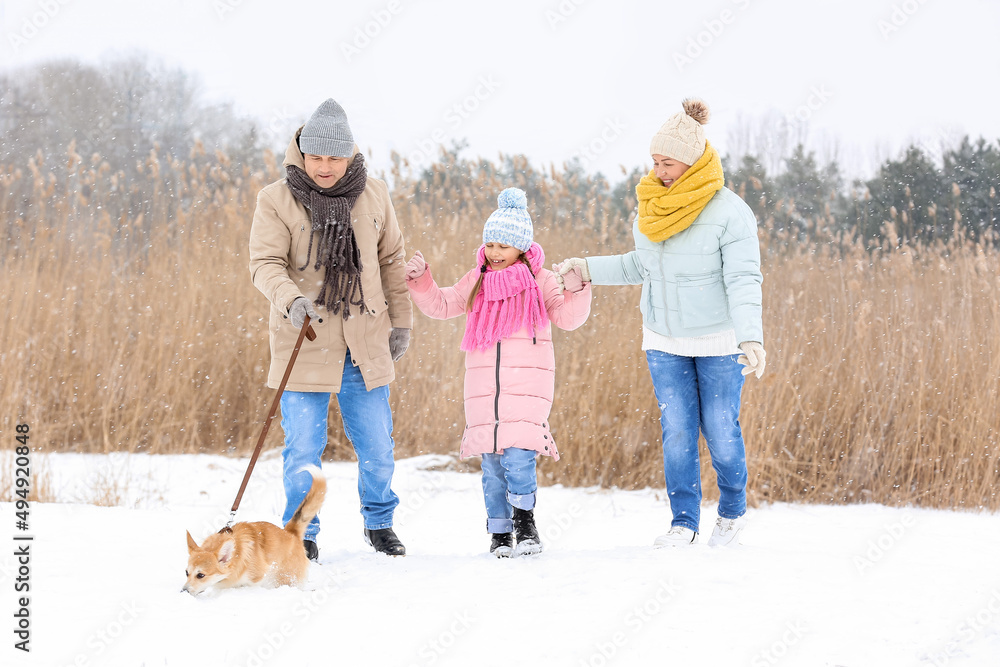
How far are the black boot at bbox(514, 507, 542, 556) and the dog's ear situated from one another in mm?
1162

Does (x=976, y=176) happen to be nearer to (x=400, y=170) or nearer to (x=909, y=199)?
(x=909, y=199)

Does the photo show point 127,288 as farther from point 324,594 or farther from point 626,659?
point 626,659

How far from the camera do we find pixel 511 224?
318 cm

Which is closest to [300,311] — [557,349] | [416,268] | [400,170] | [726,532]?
[416,268]

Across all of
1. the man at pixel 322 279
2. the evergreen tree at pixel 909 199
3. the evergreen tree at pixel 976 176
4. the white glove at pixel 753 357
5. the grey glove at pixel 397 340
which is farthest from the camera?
the evergreen tree at pixel 976 176

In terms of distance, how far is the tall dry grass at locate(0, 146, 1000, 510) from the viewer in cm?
481

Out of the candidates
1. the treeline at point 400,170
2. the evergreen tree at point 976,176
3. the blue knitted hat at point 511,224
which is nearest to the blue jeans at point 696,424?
the blue knitted hat at point 511,224

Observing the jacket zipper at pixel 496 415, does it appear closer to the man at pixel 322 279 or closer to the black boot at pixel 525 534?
the black boot at pixel 525 534

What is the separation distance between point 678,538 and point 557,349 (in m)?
2.34

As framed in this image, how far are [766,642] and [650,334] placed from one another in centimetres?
140

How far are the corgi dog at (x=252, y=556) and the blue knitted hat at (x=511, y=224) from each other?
1205mm

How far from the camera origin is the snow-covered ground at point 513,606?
85.0 inches

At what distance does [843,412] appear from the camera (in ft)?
16.1

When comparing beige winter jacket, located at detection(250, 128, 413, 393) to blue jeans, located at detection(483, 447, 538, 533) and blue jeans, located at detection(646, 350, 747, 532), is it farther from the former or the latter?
blue jeans, located at detection(646, 350, 747, 532)
